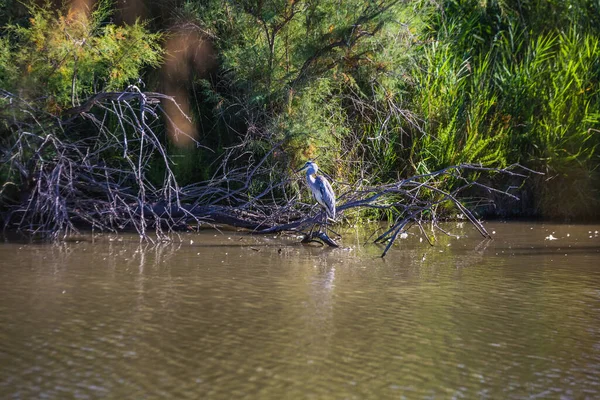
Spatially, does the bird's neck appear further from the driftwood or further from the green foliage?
the green foliage

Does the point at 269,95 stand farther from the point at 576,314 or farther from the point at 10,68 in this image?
the point at 576,314

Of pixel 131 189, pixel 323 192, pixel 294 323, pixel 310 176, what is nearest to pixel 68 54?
pixel 131 189

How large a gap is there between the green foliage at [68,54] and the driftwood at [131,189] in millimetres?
242

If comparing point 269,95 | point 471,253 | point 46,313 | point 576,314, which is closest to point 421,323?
point 576,314

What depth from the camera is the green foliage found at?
8.14 m

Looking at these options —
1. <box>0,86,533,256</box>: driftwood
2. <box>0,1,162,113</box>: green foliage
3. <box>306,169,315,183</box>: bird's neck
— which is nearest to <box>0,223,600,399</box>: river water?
<box>0,86,533,256</box>: driftwood

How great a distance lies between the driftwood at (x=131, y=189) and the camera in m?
7.97

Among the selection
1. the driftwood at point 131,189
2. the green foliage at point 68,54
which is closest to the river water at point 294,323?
the driftwood at point 131,189

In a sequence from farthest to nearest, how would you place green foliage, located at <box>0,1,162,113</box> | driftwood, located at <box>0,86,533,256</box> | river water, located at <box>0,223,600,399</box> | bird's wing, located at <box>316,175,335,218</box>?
green foliage, located at <box>0,1,162,113</box> → driftwood, located at <box>0,86,533,256</box> → bird's wing, located at <box>316,175,335,218</box> → river water, located at <box>0,223,600,399</box>

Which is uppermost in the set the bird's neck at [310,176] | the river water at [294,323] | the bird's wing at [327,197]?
the bird's neck at [310,176]

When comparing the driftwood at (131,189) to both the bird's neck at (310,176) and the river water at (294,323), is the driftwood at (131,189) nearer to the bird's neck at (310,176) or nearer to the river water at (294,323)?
the bird's neck at (310,176)

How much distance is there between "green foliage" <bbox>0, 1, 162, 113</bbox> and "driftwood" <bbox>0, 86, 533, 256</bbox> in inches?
9.5

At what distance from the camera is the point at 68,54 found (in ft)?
26.8

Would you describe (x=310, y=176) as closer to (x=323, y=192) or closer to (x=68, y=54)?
(x=323, y=192)
